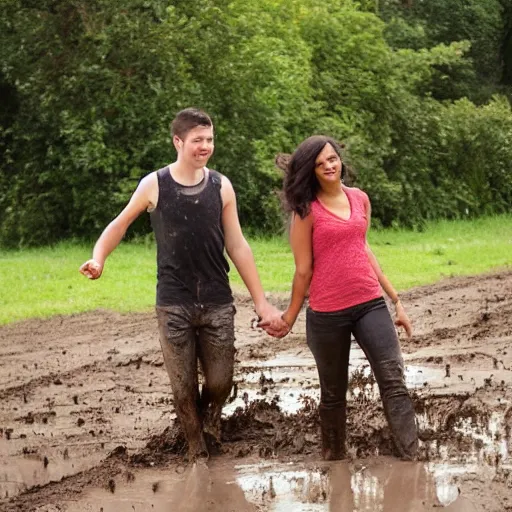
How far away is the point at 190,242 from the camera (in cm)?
723

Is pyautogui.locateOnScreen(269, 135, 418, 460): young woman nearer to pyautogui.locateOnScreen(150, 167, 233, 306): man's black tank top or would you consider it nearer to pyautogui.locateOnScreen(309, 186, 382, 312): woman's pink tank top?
pyautogui.locateOnScreen(309, 186, 382, 312): woman's pink tank top

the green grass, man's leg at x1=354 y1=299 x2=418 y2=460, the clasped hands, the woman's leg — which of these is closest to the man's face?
the clasped hands

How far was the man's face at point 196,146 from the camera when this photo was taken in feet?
23.7

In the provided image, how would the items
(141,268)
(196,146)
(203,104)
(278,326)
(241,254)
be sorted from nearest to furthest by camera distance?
(196,146)
(278,326)
(241,254)
(141,268)
(203,104)

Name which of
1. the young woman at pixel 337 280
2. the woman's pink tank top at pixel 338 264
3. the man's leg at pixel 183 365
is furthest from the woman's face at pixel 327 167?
the man's leg at pixel 183 365

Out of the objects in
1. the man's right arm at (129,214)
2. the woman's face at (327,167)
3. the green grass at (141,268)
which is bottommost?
the green grass at (141,268)

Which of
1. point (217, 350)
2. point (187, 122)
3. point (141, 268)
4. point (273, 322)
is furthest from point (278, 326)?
point (141, 268)

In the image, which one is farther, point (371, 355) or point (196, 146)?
point (196, 146)

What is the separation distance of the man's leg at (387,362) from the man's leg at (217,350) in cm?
82

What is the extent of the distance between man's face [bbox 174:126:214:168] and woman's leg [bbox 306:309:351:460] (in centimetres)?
105

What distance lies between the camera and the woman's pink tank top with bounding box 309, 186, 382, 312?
693 cm

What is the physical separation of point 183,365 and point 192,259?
632mm

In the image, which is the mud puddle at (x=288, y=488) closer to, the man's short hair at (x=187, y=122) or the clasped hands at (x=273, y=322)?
the clasped hands at (x=273, y=322)

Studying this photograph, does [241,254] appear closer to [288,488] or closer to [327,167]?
[327,167]
